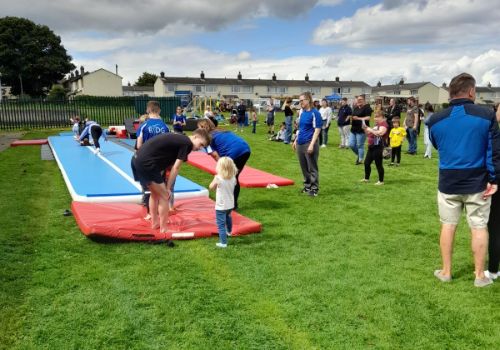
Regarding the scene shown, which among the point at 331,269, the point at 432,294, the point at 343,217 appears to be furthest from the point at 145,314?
the point at 343,217

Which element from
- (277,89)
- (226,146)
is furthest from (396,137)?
(277,89)

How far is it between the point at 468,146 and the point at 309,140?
4.51 m

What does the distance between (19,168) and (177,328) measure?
10232 mm

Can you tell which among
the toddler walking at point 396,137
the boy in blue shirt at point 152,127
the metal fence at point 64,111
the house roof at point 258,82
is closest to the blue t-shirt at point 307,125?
the boy in blue shirt at point 152,127

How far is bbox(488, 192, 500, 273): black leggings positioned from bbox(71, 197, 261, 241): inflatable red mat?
9.84ft

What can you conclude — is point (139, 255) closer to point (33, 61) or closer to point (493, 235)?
point (493, 235)

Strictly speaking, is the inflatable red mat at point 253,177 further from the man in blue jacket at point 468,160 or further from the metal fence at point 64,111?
the metal fence at point 64,111

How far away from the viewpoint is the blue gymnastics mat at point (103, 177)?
25.3 ft

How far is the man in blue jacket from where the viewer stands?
13.9 feet

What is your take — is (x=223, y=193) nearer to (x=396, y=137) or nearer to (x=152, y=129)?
(x=152, y=129)

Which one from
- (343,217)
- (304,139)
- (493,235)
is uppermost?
(304,139)

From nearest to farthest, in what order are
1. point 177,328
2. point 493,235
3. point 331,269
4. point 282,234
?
point 177,328 → point 493,235 → point 331,269 → point 282,234

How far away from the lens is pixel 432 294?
4301 millimetres

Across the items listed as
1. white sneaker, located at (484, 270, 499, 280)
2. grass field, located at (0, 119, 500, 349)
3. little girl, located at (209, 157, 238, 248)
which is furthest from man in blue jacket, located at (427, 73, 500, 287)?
little girl, located at (209, 157, 238, 248)
